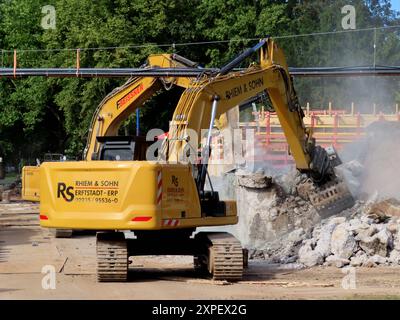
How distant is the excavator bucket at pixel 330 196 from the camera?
20781 millimetres

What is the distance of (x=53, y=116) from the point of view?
187 ft

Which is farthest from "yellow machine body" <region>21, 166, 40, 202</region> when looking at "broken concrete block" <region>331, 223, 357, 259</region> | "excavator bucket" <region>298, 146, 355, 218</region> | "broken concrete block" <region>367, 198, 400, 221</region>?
"broken concrete block" <region>331, 223, 357, 259</region>

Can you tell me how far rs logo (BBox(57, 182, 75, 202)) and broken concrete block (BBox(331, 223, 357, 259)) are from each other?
17.9 ft

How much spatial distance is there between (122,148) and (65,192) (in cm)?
179

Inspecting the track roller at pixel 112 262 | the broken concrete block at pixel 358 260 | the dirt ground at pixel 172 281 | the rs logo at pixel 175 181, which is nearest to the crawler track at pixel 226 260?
the dirt ground at pixel 172 281

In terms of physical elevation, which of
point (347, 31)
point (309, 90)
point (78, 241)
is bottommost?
point (78, 241)

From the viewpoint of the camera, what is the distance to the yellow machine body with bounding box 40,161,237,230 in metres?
13.4

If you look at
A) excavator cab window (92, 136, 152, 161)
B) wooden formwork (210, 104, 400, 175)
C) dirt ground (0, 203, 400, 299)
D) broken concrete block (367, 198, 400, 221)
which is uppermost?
wooden formwork (210, 104, 400, 175)

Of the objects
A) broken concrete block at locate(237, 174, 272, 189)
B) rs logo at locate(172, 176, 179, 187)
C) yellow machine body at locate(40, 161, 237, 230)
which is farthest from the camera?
broken concrete block at locate(237, 174, 272, 189)
